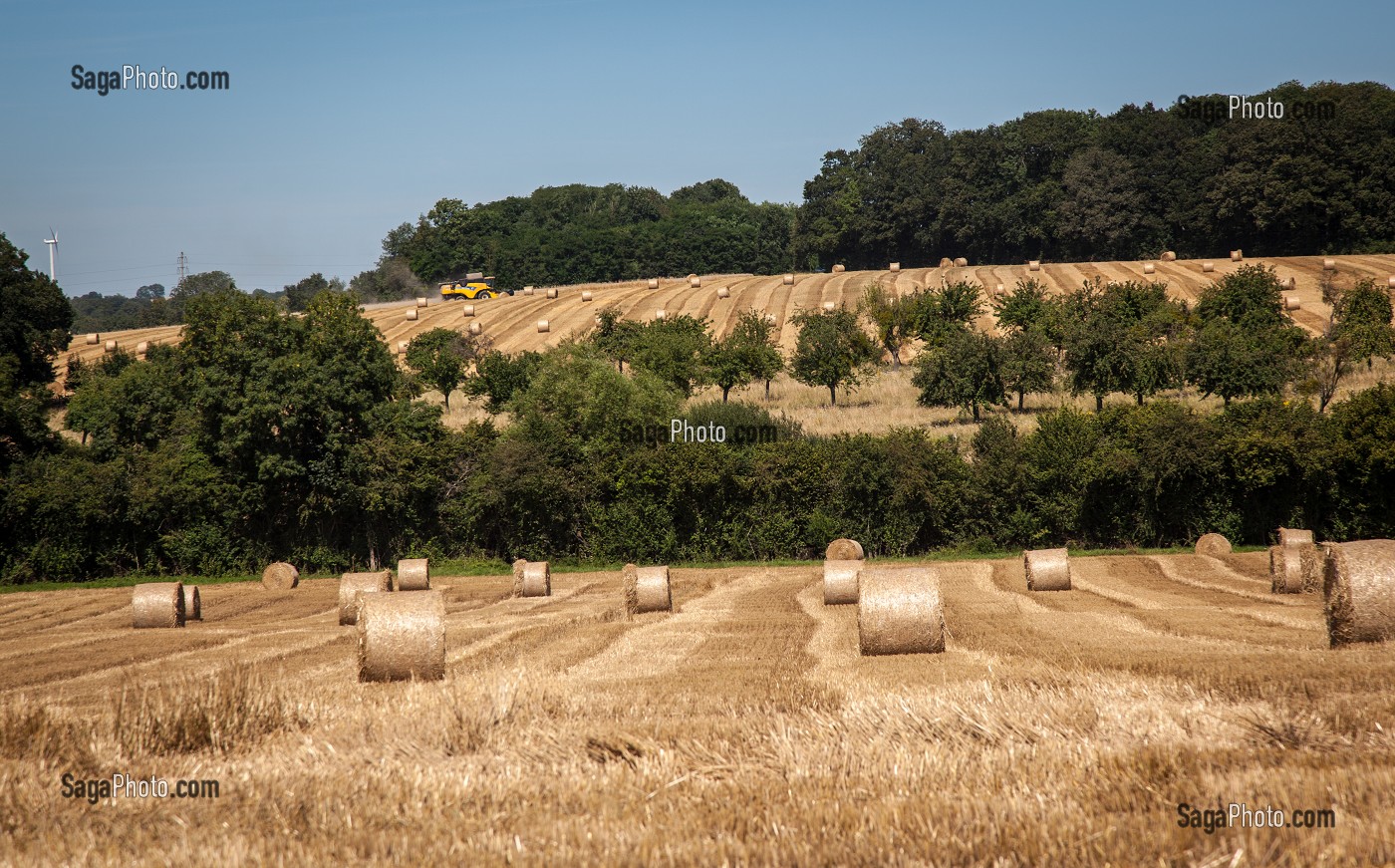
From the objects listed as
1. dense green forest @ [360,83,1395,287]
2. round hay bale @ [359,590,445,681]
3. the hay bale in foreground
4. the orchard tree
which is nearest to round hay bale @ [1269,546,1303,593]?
the hay bale in foreground

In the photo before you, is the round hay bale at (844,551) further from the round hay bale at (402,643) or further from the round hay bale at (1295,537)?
the round hay bale at (402,643)

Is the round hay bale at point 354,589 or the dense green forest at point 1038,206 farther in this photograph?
the dense green forest at point 1038,206

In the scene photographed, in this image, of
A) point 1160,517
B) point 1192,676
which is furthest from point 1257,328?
point 1192,676

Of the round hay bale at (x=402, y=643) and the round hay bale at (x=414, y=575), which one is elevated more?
the round hay bale at (x=402, y=643)

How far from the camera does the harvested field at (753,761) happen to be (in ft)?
21.6

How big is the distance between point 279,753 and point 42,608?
23610 mm

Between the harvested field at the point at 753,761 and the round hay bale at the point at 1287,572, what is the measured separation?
778cm

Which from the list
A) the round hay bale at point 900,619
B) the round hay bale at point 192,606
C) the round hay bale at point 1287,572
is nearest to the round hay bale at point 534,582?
the round hay bale at point 192,606

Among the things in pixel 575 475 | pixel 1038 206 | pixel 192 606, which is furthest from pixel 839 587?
pixel 1038 206

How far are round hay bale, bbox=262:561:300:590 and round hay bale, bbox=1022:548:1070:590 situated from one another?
19.6 m

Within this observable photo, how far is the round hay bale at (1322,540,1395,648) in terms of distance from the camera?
1205cm

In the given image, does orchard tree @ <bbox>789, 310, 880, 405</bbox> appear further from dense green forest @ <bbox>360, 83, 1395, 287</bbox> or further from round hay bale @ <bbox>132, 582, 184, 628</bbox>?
dense green forest @ <bbox>360, 83, 1395, 287</bbox>

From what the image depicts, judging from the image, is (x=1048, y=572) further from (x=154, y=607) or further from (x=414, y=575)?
(x=154, y=607)

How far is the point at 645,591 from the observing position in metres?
21.6
